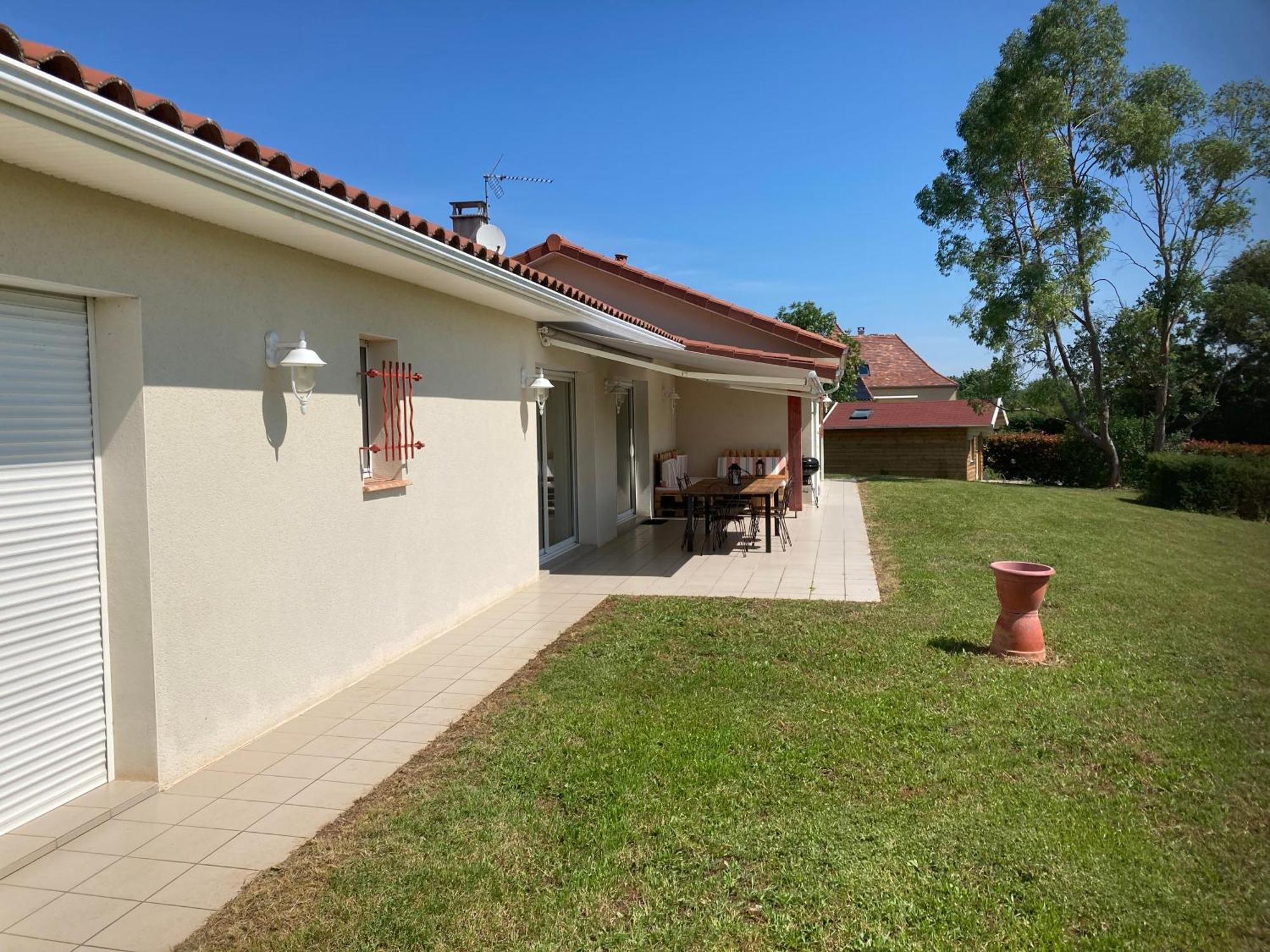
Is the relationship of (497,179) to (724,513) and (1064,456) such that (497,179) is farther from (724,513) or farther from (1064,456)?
(1064,456)

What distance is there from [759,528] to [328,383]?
11.3m

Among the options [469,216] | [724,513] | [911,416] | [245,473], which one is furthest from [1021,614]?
[911,416]

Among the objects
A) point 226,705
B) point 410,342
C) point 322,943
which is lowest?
point 322,943

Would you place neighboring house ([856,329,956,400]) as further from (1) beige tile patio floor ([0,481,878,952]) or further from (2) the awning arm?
(1) beige tile patio floor ([0,481,878,952])

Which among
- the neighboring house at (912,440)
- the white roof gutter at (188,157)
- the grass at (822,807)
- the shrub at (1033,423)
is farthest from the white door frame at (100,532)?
the shrub at (1033,423)

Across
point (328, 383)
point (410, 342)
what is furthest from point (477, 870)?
point (410, 342)

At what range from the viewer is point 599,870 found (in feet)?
13.9

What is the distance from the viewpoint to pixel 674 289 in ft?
65.4

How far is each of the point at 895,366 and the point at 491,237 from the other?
4156 centimetres

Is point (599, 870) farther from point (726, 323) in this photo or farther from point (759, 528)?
point (726, 323)

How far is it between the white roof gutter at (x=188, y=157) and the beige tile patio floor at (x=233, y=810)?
3.54 meters

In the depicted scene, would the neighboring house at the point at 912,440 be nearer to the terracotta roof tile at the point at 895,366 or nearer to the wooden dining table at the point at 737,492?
the terracotta roof tile at the point at 895,366

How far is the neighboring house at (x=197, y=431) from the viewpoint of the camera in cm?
455

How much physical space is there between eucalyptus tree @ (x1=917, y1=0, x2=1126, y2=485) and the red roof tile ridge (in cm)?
1271
